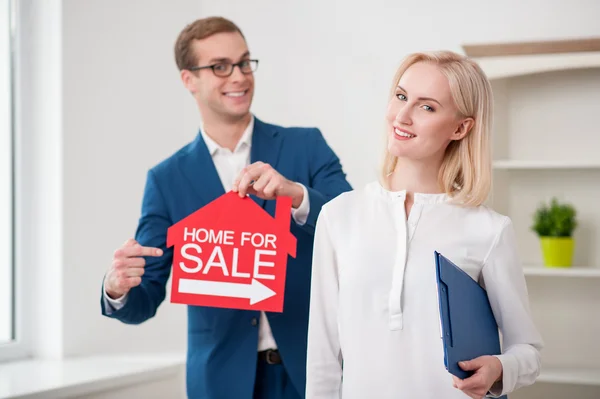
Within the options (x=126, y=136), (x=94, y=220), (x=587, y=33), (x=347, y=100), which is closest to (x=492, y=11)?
(x=587, y=33)

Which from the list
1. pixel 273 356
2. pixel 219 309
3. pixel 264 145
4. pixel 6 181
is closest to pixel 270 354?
pixel 273 356

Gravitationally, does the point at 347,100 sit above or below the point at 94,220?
above

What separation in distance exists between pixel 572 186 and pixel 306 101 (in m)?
1.32

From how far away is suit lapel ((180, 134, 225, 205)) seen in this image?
78.7 inches

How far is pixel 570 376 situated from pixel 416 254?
196 centimetres

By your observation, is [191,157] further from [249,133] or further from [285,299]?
[285,299]

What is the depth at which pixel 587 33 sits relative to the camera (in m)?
3.42

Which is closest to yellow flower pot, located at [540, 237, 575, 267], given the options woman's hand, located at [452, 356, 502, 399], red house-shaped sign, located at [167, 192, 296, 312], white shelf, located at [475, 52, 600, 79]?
white shelf, located at [475, 52, 600, 79]

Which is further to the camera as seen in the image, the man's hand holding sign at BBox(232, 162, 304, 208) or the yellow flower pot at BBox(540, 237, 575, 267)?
the yellow flower pot at BBox(540, 237, 575, 267)

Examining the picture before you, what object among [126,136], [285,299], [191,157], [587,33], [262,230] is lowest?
[285,299]

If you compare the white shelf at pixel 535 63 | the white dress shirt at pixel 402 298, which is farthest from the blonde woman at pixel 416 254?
the white shelf at pixel 535 63

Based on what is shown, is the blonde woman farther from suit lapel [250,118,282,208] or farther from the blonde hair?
suit lapel [250,118,282,208]

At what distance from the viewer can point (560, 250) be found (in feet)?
10.9

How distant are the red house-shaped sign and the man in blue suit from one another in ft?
0.19
